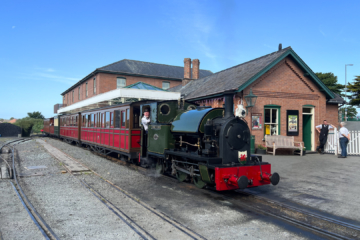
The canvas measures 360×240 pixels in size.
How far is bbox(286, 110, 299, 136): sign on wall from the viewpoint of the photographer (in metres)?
14.0

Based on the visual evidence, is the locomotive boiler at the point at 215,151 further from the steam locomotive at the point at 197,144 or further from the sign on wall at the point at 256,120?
the sign on wall at the point at 256,120

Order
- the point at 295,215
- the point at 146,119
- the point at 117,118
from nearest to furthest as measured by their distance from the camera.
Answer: the point at 295,215 < the point at 146,119 < the point at 117,118

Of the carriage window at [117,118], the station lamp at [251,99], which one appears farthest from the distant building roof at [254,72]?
the carriage window at [117,118]

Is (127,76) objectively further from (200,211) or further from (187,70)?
(200,211)

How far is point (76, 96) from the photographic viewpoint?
36.8m

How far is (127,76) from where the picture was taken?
96.3ft

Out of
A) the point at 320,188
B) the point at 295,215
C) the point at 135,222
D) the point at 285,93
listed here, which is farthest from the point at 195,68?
the point at 135,222

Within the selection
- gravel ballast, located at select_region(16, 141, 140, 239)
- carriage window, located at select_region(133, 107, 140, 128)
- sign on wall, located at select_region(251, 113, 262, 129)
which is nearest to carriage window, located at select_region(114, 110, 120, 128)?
carriage window, located at select_region(133, 107, 140, 128)

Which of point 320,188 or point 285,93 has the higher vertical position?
point 285,93

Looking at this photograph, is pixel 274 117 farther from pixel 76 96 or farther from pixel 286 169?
pixel 76 96

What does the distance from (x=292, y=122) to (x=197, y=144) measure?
9551 millimetres

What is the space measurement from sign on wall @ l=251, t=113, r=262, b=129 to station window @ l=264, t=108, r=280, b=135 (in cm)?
51

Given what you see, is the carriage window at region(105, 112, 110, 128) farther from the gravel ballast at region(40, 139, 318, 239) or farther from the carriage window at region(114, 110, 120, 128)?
the gravel ballast at region(40, 139, 318, 239)

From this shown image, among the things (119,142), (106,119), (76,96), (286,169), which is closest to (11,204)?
(119,142)
